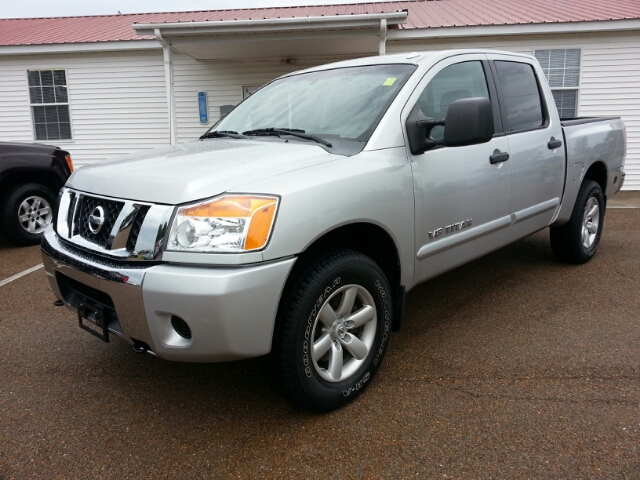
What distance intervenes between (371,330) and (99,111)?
1052 centimetres

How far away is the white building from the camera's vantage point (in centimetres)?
947

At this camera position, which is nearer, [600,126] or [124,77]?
[600,126]

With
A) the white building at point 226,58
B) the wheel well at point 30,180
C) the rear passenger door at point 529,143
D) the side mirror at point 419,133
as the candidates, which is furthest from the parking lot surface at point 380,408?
the white building at point 226,58

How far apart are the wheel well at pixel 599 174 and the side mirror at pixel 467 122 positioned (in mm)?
2550

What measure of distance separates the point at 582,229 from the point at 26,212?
617 centimetres

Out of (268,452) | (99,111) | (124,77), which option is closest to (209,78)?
(124,77)

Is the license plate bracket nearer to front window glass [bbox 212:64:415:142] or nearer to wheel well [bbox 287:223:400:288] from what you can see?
wheel well [bbox 287:223:400:288]

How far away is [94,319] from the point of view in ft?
8.05

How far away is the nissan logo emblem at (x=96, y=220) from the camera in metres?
2.41

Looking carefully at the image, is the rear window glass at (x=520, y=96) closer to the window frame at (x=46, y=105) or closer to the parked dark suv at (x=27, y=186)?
the parked dark suv at (x=27, y=186)

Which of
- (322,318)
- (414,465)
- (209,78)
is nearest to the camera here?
(414,465)

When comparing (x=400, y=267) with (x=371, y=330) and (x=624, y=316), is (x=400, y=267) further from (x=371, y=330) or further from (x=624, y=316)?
(x=624, y=316)

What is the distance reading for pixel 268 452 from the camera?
7.57 feet

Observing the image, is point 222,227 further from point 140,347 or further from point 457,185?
point 457,185
